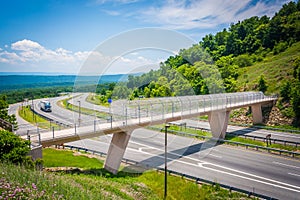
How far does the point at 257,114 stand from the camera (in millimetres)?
42281

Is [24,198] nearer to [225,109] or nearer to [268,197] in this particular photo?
[268,197]

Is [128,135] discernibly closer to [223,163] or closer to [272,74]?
[223,163]

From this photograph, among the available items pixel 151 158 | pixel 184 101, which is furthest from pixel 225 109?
pixel 151 158

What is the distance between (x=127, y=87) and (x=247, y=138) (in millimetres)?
17852

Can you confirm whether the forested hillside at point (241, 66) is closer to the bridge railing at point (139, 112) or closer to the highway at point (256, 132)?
the bridge railing at point (139, 112)

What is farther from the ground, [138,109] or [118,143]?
[138,109]

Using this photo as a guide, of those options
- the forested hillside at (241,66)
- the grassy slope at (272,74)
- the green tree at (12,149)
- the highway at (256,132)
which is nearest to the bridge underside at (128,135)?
the highway at (256,132)

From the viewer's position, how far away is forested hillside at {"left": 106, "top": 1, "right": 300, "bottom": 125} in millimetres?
37475

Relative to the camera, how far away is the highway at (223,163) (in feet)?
64.0

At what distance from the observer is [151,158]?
2589cm

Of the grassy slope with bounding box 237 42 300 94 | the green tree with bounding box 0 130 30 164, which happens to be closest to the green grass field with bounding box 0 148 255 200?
the green tree with bounding box 0 130 30 164

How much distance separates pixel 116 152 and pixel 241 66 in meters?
63.1

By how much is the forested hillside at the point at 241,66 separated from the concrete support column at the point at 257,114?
4564mm

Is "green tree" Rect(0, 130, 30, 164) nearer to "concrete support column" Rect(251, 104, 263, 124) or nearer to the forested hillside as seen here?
the forested hillside
